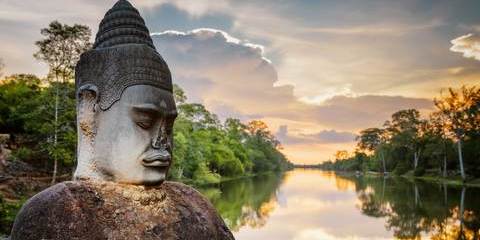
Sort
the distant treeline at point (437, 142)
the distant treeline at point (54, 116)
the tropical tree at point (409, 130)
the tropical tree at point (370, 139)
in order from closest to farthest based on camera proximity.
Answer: the distant treeline at point (54, 116)
the distant treeline at point (437, 142)
the tropical tree at point (409, 130)
the tropical tree at point (370, 139)

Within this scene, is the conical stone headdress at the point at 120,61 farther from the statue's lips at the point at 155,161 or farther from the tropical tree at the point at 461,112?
the tropical tree at the point at 461,112

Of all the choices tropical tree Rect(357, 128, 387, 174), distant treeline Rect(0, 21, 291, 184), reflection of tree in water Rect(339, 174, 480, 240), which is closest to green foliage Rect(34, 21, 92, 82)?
distant treeline Rect(0, 21, 291, 184)

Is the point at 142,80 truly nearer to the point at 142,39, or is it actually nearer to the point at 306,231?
the point at 142,39

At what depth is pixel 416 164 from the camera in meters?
70.4

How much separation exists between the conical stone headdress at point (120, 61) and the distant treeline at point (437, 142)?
50588 mm

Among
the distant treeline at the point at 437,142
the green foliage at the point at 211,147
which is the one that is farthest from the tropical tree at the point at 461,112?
the green foliage at the point at 211,147

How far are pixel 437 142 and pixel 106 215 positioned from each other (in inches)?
2478

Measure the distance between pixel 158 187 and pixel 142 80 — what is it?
0.81 meters

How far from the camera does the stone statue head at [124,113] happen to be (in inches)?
126

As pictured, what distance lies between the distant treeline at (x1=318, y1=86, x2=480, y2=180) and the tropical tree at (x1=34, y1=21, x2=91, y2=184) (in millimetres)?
40376

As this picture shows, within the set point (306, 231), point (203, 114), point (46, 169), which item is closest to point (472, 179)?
point (203, 114)

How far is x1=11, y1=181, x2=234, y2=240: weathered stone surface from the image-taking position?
113 inches

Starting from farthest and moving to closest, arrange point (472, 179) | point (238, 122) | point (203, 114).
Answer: point (238, 122) < point (203, 114) < point (472, 179)

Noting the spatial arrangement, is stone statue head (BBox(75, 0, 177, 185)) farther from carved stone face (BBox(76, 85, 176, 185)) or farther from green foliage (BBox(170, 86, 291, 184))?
green foliage (BBox(170, 86, 291, 184))
